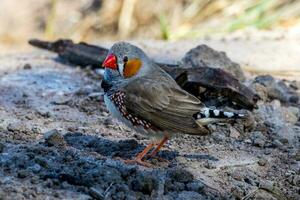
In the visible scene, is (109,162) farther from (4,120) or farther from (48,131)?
(4,120)

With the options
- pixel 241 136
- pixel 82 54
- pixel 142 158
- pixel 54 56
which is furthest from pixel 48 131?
pixel 54 56

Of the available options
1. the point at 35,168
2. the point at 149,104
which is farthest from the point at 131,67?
the point at 35,168

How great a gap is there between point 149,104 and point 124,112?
19 centimetres

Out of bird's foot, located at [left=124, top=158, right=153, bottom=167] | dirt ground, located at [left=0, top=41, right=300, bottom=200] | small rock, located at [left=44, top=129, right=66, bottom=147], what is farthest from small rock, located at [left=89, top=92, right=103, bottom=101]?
bird's foot, located at [left=124, top=158, right=153, bottom=167]

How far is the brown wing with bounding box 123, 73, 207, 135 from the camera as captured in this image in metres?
5.34

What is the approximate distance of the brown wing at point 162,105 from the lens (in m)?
5.34

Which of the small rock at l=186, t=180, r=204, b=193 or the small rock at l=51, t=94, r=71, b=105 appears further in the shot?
the small rock at l=51, t=94, r=71, b=105

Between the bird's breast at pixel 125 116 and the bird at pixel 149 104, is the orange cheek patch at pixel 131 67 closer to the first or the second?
the bird at pixel 149 104

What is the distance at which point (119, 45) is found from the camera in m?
5.61

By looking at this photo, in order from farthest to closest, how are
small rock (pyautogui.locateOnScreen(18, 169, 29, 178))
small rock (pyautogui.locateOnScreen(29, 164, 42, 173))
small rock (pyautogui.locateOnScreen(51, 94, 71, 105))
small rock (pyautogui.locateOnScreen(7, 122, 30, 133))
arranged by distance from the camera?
small rock (pyautogui.locateOnScreen(51, 94, 71, 105)) < small rock (pyautogui.locateOnScreen(7, 122, 30, 133)) < small rock (pyautogui.locateOnScreen(29, 164, 42, 173)) < small rock (pyautogui.locateOnScreen(18, 169, 29, 178))

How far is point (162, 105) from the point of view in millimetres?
5434

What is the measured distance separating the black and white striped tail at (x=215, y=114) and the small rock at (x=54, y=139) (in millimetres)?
1000

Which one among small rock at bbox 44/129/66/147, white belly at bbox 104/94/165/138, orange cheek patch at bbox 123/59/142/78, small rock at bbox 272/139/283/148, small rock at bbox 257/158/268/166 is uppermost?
orange cheek patch at bbox 123/59/142/78

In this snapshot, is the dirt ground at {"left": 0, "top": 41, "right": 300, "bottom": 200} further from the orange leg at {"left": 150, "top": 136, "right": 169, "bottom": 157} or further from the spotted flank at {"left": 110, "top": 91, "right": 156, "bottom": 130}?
the spotted flank at {"left": 110, "top": 91, "right": 156, "bottom": 130}
